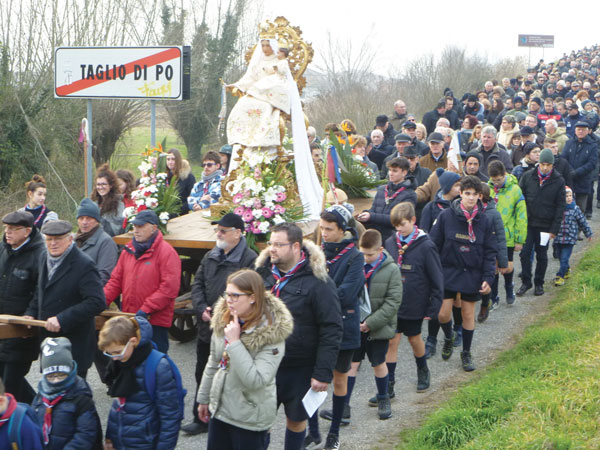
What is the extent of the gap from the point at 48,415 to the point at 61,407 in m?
0.09

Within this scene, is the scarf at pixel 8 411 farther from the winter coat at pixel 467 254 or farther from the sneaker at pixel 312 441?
the winter coat at pixel 467 254

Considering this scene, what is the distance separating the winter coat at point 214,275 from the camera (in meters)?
6.18

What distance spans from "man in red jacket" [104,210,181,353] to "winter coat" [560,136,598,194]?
29.4 feet

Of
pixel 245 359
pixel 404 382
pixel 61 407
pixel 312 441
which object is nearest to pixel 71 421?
pixel 61 407

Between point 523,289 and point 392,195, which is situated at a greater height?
point 392,195

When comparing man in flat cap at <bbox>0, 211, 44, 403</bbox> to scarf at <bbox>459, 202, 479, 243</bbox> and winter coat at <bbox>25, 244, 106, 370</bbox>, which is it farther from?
scarf at <bbox>459, 202, 479, 243</bbox>

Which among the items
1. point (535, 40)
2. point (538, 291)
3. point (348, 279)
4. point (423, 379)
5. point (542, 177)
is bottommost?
point (423, 379)

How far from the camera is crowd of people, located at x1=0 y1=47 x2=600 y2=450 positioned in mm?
4324

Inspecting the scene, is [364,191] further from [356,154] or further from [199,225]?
[199,225]

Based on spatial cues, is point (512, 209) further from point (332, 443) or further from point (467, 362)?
point (332, 443)

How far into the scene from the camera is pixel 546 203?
10.1 meters

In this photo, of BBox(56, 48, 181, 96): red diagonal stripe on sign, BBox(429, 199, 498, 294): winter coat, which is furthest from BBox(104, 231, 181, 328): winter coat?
BBox(56, 48, 181, 96): red diagonal stripe on sign

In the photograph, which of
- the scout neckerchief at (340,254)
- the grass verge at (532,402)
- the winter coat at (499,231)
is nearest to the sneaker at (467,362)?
the grass verge at (532,402)

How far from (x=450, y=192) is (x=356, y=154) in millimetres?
3528
